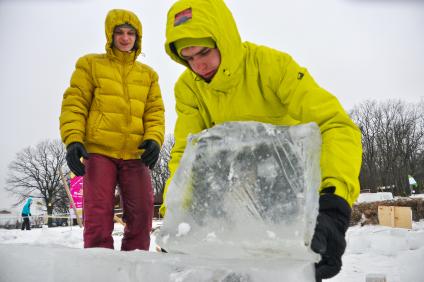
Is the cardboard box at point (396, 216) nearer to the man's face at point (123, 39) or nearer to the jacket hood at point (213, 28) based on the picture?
the man's face at point (123, 39)

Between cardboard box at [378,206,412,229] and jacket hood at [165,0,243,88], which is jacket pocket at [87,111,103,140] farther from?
cardboard box at [378,206,412,229]

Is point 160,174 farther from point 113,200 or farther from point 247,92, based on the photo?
point 247,92

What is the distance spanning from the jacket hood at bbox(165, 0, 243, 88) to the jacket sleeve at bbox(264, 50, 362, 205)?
0.77 ft

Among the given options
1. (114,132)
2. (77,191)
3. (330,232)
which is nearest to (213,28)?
(330,232)

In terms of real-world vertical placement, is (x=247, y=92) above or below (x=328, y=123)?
above

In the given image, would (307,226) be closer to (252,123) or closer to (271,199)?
(271,199)

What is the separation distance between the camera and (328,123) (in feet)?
4.51

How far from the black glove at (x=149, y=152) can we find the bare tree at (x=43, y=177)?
103ft

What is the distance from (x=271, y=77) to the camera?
1674 millimetres

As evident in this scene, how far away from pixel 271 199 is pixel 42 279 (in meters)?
0.79

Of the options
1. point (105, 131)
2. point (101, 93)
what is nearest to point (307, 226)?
point (105, 131)

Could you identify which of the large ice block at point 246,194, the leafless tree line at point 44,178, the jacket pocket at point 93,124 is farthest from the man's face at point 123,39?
the leafless tree line at point 44,178

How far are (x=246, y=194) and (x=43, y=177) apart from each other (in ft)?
115

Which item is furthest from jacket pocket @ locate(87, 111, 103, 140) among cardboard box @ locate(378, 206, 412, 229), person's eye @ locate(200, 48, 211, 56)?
cardboard box @ locate(378, 206, 412, 229)
